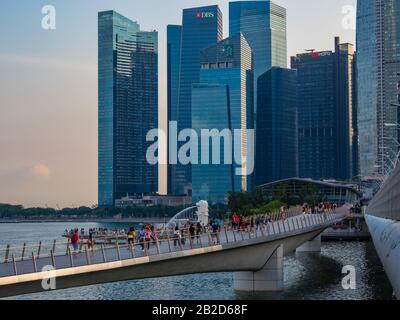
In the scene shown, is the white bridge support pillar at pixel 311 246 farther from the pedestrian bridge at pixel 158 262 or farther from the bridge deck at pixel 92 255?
the bridge deck at pixel 92 255

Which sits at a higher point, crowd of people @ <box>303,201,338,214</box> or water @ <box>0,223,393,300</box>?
crowd of people @ <box>303,201,338,214</box>

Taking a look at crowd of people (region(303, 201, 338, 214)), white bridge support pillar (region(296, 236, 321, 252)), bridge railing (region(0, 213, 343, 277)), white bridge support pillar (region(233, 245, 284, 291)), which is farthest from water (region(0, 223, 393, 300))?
white bridge support pillar (region(296, 236, 321, 252))

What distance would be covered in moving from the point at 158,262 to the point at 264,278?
64.6ft

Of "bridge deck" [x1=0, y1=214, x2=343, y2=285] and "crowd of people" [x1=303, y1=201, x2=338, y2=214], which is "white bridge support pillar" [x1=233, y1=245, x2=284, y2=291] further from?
"crowd of people" [x1=303, y1=201, x2=338, y2=214]

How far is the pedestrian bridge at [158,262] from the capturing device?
2950cm

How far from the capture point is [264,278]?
56.2 metres

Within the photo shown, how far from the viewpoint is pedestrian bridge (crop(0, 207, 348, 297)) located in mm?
29500

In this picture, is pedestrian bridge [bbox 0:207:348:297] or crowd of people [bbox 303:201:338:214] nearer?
pedestrian bridge [bbox 0:207:348:297]

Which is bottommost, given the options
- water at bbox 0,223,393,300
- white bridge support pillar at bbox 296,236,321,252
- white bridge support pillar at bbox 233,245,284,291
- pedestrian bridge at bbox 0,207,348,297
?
white bridge support pillar at bbox 296,236,321,252

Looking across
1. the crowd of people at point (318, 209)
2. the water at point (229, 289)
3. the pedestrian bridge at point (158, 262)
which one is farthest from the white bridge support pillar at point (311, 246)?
the pedestrian bridge at point (158, 262)

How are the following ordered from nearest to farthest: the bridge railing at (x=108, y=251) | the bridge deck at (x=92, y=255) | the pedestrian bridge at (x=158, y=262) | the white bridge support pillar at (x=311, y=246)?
the pedestrian bridge at (x=158, y=262), the bridge deck at (x=92, y=255), the bridge railing at (x=108, y=251), the white bridge support pillar at (x=311, y=246)

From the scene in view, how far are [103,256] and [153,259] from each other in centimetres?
411

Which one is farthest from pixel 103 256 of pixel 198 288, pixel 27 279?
pixel 198 288

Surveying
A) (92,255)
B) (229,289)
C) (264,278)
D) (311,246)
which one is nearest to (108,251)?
(92,255)
